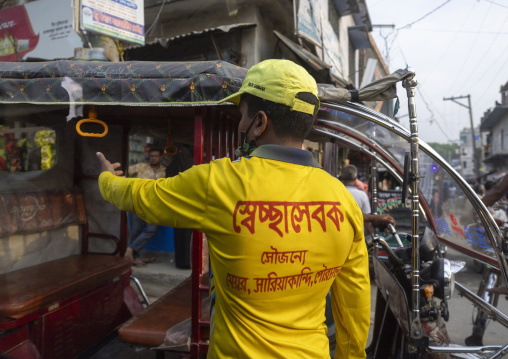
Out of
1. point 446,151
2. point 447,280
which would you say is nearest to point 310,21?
point 447,280

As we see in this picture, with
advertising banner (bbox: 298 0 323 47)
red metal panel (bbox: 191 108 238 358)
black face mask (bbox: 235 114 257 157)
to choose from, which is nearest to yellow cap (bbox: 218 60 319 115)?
black face mask (bbox: 235 114 257 157)

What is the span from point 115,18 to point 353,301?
18.0ft

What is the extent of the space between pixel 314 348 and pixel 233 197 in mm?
637

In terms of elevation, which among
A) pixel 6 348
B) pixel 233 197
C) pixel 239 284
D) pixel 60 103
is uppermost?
pixel 60 103

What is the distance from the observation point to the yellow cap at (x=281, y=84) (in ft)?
4.49

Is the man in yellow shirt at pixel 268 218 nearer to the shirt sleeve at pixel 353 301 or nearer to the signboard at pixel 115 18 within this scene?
the shirt sleeve at pixel 353 301

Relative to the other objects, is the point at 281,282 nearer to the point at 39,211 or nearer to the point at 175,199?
the point at 175,199

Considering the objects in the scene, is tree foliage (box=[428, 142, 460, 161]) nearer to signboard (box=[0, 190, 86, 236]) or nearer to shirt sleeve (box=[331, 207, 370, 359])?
signboard (box=[0, 190, 86, 236])

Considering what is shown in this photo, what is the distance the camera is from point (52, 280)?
3.17m

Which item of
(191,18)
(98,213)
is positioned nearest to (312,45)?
(191,18)

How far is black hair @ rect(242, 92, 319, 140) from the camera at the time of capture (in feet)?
4.54

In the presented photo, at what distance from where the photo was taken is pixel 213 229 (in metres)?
1.33

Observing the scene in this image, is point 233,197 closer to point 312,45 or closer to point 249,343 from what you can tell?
point 249,343

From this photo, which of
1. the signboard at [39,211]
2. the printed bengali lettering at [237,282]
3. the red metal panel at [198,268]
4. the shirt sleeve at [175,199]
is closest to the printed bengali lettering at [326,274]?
the printed bengali lettering at [237,282]
